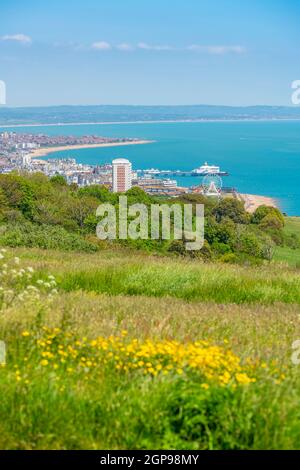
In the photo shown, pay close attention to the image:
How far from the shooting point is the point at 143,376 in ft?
15.5

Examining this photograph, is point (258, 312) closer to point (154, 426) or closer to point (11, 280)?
point (11, 280)

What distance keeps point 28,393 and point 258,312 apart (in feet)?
14.1

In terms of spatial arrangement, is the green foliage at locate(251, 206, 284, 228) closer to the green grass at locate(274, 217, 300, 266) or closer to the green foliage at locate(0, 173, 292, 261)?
the green grass at locate(274, 217, 300, 266)

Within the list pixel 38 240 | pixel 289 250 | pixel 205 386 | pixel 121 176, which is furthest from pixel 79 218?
pixel 121 176

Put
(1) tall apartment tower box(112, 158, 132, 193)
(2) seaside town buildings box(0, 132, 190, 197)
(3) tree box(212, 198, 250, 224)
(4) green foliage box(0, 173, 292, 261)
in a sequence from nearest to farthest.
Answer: (4) green foliage box(0, 173, 292, 261)
(3) tree box(212, 198, 250, 224)
(1) tall apartment tower box(112, 158, 132, 193)
(2) seaside town buildings box(0, 132, 190, 197)

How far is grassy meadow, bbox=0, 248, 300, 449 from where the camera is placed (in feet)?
13.2

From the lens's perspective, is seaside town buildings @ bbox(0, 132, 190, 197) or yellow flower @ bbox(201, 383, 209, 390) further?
seaside town buildings @ bbox(0, 132, 190, 197)

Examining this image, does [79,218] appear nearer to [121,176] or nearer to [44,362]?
[44,362]

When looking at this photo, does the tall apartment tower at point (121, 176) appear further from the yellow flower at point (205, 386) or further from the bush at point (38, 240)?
the yellow flower at point (205, 386)

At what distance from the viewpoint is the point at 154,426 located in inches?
160

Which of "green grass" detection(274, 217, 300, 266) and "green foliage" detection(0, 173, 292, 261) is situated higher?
"green foliage" detection(0, 173, 292, 261)

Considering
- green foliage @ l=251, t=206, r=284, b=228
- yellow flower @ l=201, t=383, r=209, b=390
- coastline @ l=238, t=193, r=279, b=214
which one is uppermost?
yellow flower @ l=201, t=383, r=209, b=390

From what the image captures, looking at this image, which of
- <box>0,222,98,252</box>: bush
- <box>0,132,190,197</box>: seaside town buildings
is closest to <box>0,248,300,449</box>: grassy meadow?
<box>0,222,98,252</box>: bush
